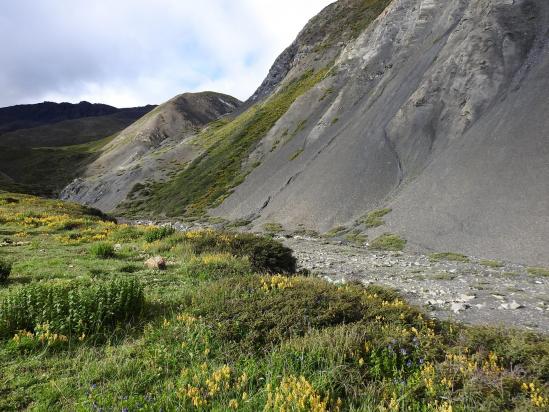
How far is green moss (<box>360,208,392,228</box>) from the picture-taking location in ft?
139

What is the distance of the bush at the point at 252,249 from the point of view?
54.4 feet

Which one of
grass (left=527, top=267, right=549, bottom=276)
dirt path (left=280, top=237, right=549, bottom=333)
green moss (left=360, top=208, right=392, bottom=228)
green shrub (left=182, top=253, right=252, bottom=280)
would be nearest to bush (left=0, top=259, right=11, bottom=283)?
green shrub (left=182, top=253, right=252, bottom=280)

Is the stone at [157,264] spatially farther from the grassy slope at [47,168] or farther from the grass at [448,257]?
the grassy slope at [47,168]

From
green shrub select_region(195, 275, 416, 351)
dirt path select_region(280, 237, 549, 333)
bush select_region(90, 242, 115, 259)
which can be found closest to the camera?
green shrub select_region(195, 275, 416, 351)

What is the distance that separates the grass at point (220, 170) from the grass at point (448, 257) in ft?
159

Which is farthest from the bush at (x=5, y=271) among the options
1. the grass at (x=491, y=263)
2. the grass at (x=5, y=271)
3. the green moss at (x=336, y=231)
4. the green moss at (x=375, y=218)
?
the green moss at (x=336, y=231)

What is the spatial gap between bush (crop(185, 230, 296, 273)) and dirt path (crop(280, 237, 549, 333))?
4201 millimetres

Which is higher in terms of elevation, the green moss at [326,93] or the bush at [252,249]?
the green moss at [326,93]

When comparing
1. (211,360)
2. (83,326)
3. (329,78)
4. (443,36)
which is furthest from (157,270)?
(329,78)

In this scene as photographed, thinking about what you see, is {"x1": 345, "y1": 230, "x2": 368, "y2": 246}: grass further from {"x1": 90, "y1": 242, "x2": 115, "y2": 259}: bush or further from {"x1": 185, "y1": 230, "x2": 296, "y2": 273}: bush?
{"x1": 90, "y1": 242, "x2": 115, "y2": 259}: bush

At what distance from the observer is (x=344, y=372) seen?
6.17m

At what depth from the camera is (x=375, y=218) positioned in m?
43.6

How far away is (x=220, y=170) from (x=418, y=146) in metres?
48.8

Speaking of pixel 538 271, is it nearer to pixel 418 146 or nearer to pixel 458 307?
pixel 458 307
